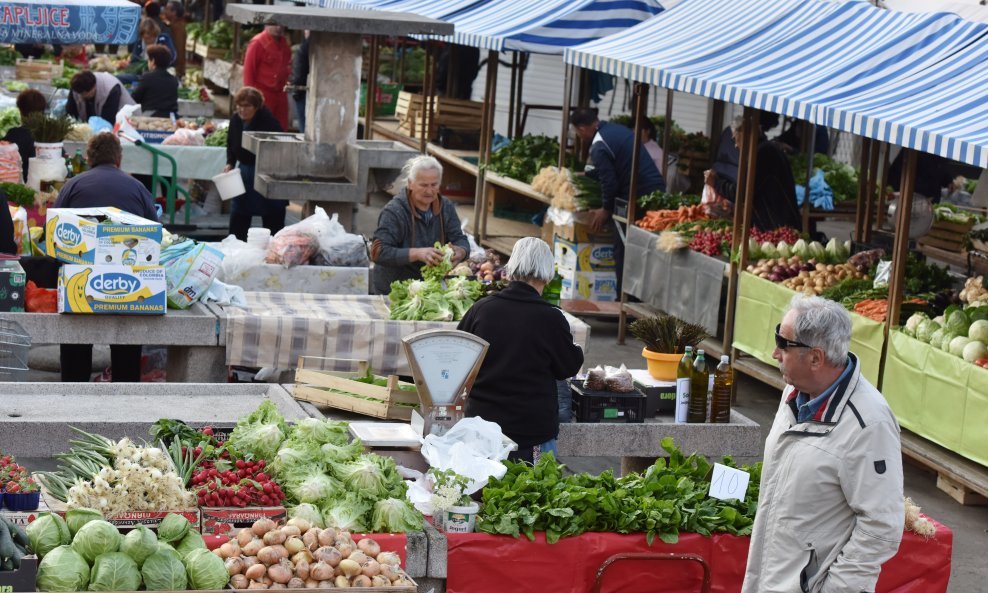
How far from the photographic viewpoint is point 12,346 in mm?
8039

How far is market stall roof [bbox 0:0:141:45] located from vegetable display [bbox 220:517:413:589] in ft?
28.7

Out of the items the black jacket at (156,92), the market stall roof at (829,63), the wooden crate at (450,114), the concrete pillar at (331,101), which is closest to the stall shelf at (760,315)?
the market stall roof at (829,63)

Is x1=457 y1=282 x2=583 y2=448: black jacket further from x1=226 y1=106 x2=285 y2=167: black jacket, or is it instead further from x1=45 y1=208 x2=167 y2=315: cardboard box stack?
x1=226 y1=106 x2=285 y2=167: black jacket

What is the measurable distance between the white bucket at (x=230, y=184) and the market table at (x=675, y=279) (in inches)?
147

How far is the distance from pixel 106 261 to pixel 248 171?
573 centimetres

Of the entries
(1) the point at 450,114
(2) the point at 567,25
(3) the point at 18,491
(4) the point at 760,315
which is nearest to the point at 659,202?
(4) the point at 760,315

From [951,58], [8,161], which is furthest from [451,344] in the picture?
[8,161]

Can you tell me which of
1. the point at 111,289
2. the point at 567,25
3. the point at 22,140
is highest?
the point at 567,25

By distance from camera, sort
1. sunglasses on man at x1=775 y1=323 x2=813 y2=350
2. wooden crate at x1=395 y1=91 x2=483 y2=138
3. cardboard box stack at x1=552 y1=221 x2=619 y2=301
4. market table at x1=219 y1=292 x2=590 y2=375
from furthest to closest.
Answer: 1. wooden crate at x1=395 y1=91 x2=483 y2=138
2. cardboard box stack at x1=552 y1=221 x2=619 y2=301
3. market table at x1=219 y1=292 x2=590 y2=375
4. sunglasses on man at x1=775 y1=323 x2=813 y2=350

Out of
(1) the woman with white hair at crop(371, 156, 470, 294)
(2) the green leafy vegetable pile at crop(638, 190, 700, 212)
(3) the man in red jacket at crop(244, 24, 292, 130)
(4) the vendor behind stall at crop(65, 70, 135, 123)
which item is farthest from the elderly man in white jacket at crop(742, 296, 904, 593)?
(3) the man in red jacket at crop(244, 24, 292, 130)

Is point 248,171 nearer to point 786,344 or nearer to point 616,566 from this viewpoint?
point 616,566

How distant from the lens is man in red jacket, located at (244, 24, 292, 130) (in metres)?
17.9

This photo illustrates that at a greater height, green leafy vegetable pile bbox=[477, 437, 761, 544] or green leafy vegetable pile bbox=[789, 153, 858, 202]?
green leafy vegetable pile bbox=[789, 153, 858, 202]

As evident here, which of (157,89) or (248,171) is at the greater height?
(157,89)
